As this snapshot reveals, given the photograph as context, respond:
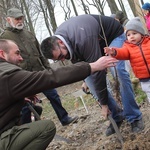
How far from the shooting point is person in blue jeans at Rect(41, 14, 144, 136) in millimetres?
3271

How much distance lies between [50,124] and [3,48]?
35.5 inches

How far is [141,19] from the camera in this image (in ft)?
12.5

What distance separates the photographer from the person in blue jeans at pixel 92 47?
10.7 ft

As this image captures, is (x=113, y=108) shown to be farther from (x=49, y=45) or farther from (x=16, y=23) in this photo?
(x=16, y=23)

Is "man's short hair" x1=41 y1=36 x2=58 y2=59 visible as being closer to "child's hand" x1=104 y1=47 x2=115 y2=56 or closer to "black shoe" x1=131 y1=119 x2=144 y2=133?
"child's hand" x1=104 y1=47 x2=115 y2=56

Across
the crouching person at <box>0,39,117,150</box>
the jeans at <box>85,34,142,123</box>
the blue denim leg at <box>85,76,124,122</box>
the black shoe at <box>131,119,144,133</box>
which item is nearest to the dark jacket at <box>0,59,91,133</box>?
the crouching person at <box>0,39,117,150</box>

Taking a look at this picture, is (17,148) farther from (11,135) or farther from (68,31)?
(68,31)

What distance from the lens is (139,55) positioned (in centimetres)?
348

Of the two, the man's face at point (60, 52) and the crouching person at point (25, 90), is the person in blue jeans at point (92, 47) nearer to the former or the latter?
the man's face at point (60, 52)

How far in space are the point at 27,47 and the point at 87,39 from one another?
84.5 inches

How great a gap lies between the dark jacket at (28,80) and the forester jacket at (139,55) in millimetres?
907

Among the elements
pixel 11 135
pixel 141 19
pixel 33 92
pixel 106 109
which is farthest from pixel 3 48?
pixel 141 19

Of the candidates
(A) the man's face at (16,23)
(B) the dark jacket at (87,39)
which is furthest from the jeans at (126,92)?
(A) the man's face at (16,23)

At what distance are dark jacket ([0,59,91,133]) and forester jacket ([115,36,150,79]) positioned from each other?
0.91 metres
